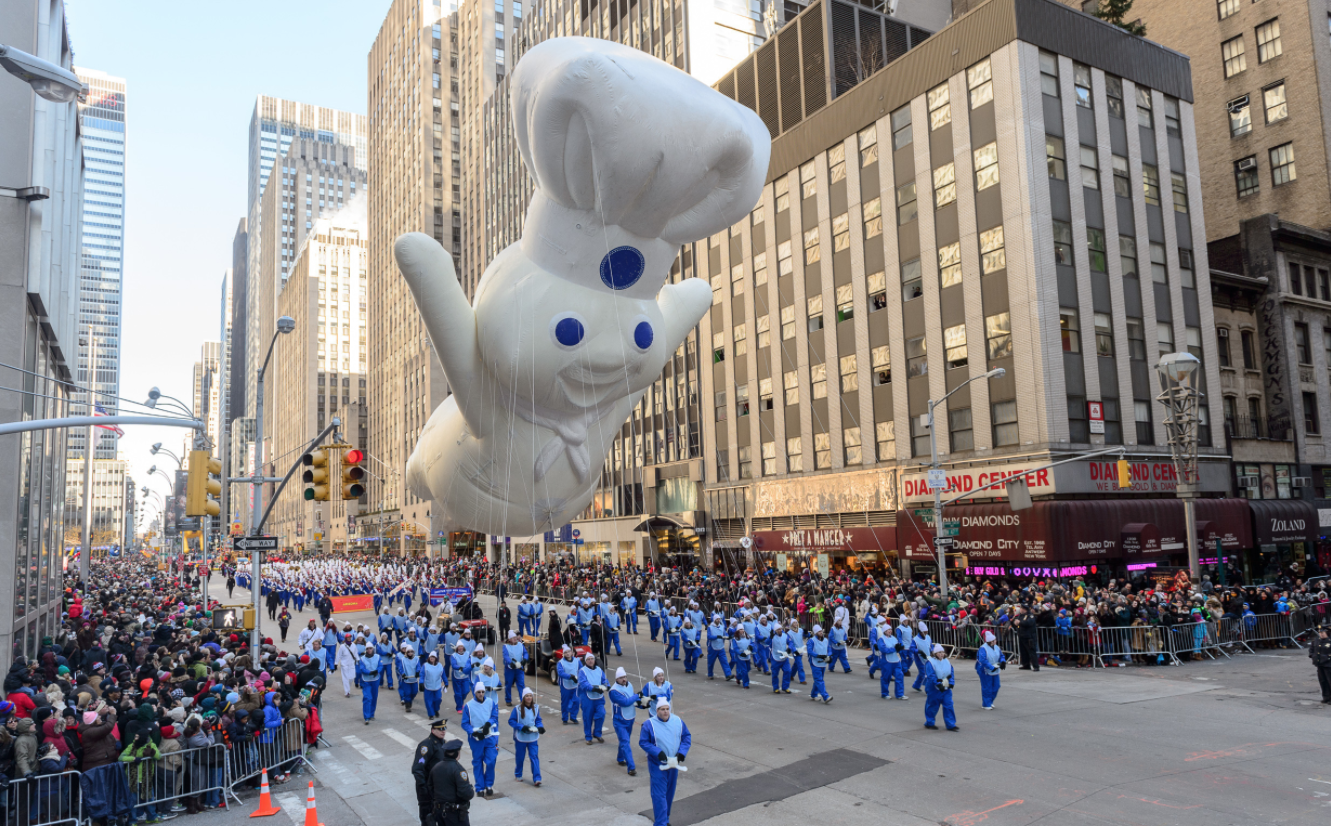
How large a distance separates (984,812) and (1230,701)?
8.15 m

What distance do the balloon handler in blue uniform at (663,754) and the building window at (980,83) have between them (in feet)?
88.0

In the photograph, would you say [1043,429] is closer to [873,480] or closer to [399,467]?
[873,480]

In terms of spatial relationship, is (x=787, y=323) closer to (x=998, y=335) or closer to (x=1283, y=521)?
(x=998, y=335)

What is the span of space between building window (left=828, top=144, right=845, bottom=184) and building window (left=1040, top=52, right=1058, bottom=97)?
27.2ft

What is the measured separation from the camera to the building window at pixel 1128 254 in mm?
30125

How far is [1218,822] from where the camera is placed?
8.52 metres

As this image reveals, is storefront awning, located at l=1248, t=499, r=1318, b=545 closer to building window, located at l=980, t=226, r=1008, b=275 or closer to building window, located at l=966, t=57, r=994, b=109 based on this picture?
building window, located at l=980, t=226, r=1008, b=275

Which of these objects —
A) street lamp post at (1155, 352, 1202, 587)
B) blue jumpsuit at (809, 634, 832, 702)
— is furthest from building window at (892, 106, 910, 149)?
blue jumpsuit at (809, 634, 832, 702)

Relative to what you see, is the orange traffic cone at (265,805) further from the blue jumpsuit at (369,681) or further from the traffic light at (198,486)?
the blue jumpsuit at (369,681)

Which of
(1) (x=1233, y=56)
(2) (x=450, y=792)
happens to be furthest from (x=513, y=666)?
(1) (x=1233, y=56)

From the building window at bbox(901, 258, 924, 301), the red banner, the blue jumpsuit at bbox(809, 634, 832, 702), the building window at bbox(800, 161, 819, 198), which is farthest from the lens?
the building window at bbox(800, 161, 819, 198)

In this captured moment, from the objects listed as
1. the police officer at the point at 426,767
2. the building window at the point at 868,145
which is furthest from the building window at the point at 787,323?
the police officer at the point at 426,767

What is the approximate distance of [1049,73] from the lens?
29422mm

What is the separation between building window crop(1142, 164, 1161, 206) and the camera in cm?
3116
